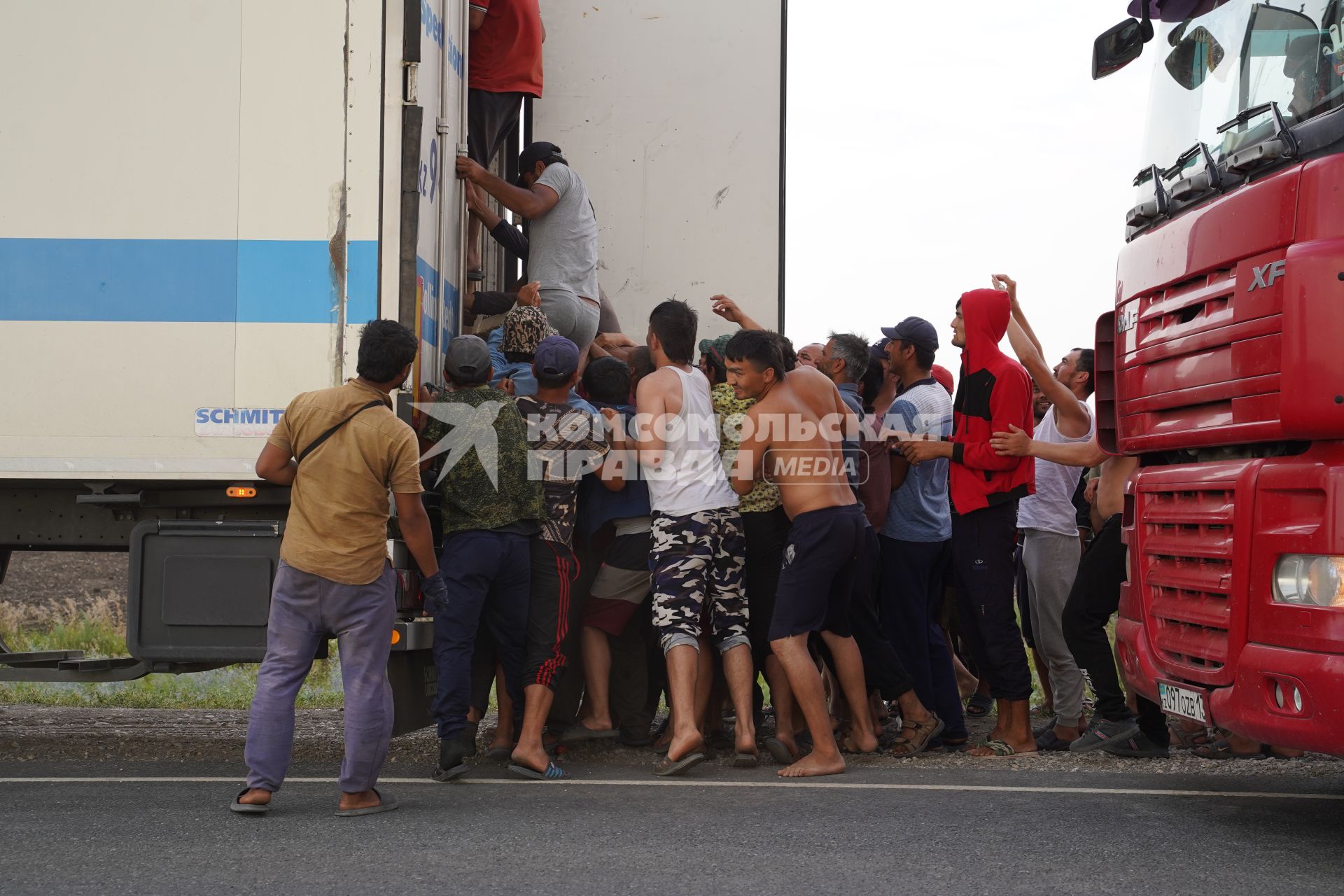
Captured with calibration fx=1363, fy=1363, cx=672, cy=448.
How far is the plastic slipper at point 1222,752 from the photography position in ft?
20.4

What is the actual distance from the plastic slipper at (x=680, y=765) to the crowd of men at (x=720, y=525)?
0.01m

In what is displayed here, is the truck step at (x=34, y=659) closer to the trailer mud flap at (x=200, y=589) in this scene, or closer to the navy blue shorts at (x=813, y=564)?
the trailer mud flap at (x=200, y=589)

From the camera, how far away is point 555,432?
5973mm

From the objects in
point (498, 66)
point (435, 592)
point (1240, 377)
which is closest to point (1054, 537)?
point (1240, 377)

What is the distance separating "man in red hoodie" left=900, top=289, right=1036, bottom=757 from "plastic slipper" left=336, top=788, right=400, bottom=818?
2759mm

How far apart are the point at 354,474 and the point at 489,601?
1.11 meters

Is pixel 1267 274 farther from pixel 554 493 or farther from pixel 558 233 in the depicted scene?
pixel 558 233

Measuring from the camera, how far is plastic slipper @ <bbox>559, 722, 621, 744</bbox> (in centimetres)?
629

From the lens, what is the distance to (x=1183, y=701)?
4426 millimetres

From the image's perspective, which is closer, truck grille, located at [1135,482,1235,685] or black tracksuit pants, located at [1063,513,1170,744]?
truck grille, located at [1135,482,1235,685]

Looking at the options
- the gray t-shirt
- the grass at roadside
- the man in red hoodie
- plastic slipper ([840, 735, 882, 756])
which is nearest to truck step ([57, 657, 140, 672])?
the grass at roadside

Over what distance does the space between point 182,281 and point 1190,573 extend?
12.8 ft

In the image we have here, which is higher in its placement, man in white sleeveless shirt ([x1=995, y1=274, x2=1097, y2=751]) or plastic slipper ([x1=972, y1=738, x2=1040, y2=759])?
man in white sleeveless shirt ([x1=995, y1=274, x2=1097, y2=751])

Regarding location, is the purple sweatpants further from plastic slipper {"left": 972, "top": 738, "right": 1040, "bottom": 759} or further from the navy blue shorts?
plastic slipper {"left": 972, "top": 738, "right": 1040, "bottom": 759}
